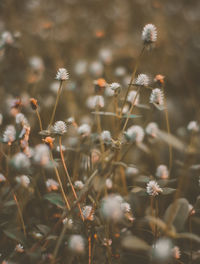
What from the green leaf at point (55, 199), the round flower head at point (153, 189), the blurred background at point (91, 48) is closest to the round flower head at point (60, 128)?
the green leaf at point (55, 199)

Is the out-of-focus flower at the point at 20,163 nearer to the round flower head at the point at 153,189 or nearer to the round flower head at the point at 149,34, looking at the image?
the round flower head at the point at 153,189

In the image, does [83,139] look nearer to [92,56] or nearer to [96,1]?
[92,56]

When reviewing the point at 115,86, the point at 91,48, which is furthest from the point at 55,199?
the point at 91,48

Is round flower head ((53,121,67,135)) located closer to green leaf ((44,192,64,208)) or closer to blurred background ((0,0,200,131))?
green leaf ((44,192,64,208))

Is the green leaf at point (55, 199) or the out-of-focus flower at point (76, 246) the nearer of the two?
the out-of-focus flower at point (76, 246)

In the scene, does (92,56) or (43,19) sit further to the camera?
(43,19)

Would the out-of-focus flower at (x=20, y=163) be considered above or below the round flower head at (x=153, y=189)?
below

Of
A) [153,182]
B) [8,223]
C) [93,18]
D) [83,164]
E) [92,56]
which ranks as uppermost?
[93,18]

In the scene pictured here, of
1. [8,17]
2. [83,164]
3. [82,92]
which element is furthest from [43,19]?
[83,164]

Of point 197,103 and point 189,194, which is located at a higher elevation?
point 197,103
